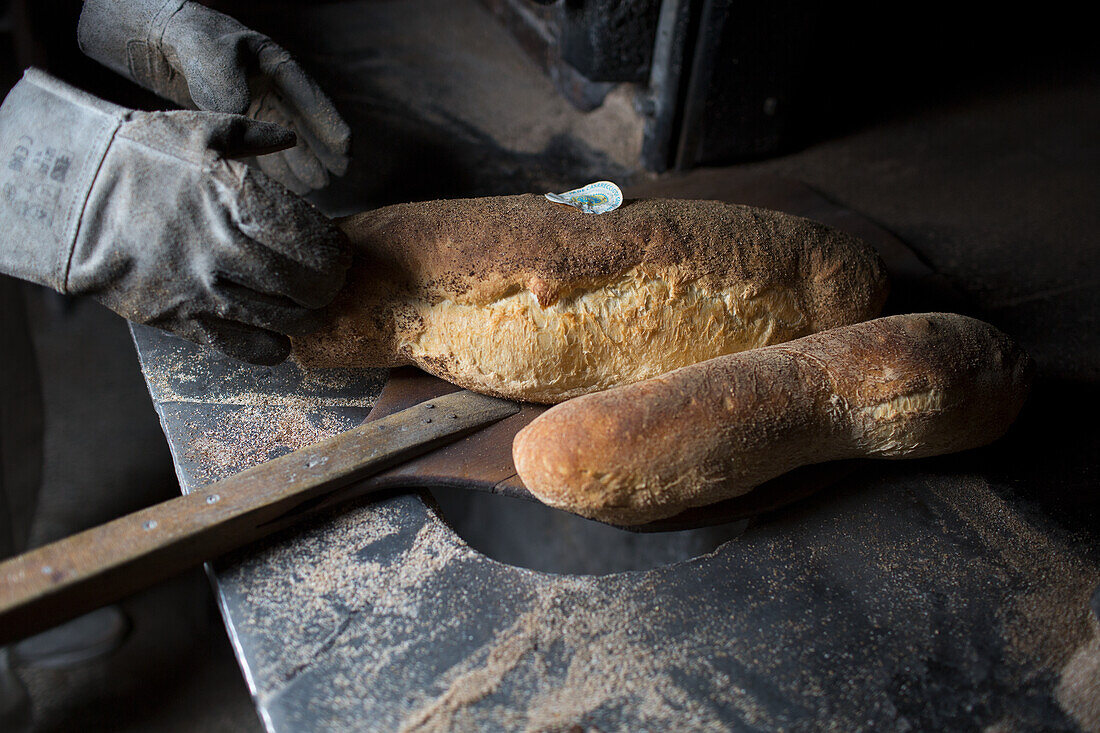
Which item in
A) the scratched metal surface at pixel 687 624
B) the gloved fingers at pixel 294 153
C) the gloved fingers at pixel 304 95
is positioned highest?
the gloved fingers at pixel 304 95

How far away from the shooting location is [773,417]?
110 centimetres

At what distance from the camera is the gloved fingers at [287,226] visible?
1.08 metres

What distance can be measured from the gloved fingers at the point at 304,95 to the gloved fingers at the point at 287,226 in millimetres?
435

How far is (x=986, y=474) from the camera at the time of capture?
50.8 inches

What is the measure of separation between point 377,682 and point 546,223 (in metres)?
0.75

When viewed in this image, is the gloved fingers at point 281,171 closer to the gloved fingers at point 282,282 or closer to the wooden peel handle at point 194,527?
the gloved fingers at point 282,282

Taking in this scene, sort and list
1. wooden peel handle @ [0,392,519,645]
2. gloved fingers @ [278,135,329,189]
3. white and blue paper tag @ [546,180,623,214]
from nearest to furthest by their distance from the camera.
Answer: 1. wooden peel handle @ [0,392,519,645]
2. white and blue paper tag @ [546,180,623,214]
3. gloved fingers @ [278,135,329,189]

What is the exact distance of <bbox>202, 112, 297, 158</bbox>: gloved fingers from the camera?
114 cm

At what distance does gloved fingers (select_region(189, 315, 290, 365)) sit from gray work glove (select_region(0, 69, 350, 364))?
19 mm

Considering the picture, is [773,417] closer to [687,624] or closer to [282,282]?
[687,624]

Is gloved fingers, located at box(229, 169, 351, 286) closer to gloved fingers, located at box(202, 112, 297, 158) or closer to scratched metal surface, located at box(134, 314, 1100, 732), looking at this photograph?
gloved fingers, located at box(202, 112, 297, 158)

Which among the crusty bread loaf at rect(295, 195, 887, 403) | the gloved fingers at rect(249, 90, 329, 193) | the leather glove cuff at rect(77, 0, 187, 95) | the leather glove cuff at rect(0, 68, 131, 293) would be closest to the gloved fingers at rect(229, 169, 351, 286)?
the crusty bread loaf at rect(295, 195, 887, 403)

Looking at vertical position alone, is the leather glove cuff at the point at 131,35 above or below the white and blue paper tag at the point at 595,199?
above

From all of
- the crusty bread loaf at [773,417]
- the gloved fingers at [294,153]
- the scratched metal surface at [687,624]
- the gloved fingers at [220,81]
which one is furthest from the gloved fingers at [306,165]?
the crusty bread loaf at [773,417]
